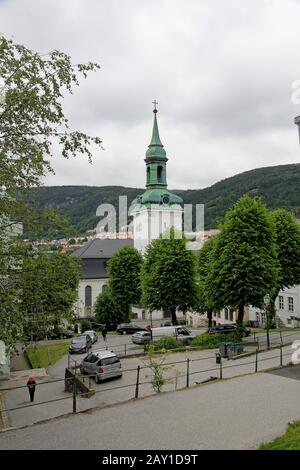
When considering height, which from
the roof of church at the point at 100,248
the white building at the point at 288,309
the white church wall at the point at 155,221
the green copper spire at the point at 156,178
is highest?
the green copper spire at the point at 156,178

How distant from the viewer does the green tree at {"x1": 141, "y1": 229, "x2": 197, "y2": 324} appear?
132ft

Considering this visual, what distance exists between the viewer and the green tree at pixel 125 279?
5575cm

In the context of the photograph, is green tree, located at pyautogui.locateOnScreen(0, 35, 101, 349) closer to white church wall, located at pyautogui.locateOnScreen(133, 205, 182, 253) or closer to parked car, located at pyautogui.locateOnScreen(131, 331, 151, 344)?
parked car, located at pyautogui.locateOnScreen(131, 331, 151, 344)

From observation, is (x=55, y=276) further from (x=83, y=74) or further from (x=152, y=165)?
(x=152, y=165)

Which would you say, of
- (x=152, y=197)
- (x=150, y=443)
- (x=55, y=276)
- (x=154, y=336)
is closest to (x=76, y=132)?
(x=55, y=276)

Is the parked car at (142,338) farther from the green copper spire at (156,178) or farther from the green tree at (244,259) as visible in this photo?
the green copper spire at (156,178)

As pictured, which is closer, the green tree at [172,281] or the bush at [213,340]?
the bush at [213,340]

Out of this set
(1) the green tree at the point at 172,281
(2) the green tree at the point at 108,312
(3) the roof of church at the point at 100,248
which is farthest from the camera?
(3) the roof of church at the point at 100,248

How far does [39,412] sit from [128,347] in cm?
1777

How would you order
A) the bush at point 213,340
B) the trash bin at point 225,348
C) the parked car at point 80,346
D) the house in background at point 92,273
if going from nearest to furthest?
1. the trash bin at point 225,348
2. the bush at point 213,340
3. the parked car at point 80,346
4. the house in background at point 92,273

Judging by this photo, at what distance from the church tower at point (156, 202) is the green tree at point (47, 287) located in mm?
67780

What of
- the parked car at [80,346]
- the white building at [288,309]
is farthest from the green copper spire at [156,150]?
the parked car at [80,346]

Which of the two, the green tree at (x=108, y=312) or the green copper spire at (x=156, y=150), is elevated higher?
the green copper spire at (x=156, y=150)

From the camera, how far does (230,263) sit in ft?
102
